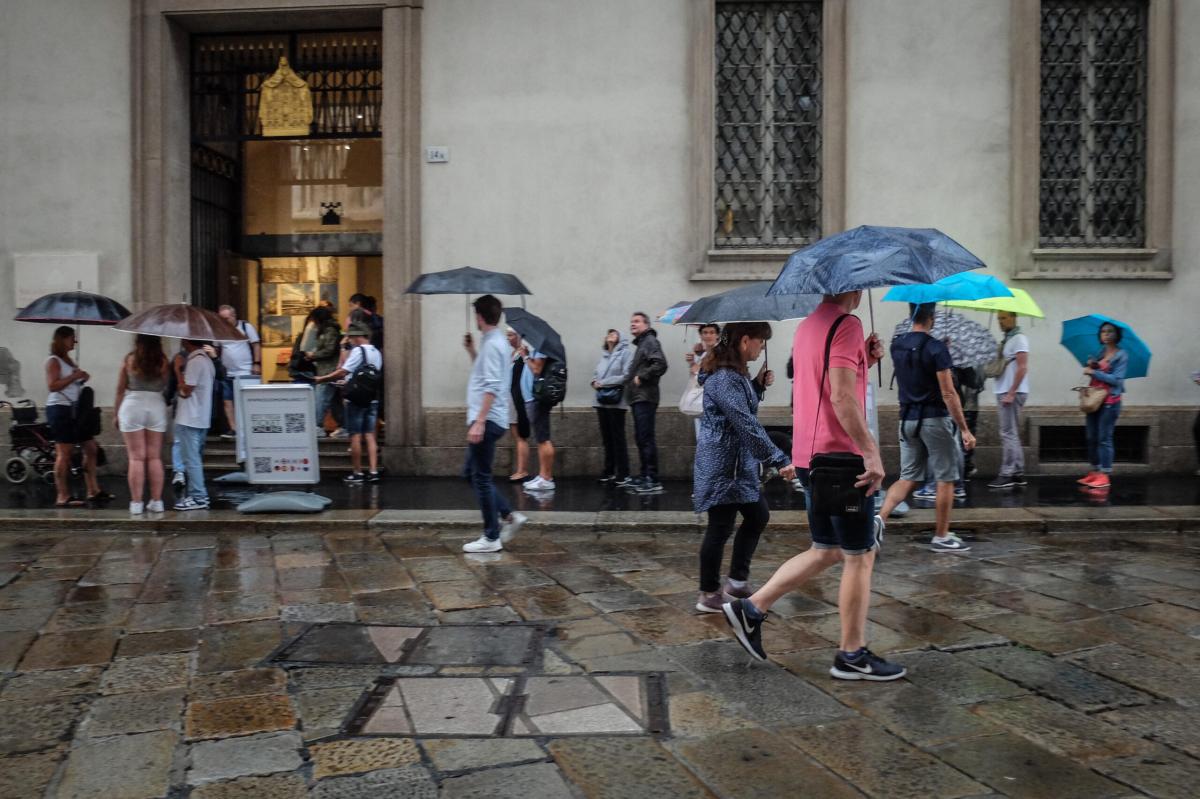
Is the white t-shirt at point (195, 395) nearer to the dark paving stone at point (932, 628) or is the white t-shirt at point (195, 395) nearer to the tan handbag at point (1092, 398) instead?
the dark paving stone at point (932, 628)

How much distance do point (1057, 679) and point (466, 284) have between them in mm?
6589

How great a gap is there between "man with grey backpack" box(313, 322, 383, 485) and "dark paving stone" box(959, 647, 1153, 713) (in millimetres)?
7692

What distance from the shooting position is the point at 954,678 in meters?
5.19

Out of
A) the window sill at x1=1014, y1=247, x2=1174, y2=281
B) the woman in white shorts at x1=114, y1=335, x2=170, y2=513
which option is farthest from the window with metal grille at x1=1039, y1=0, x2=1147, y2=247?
the woman in white shorts at x1=114, y1=335, x2=170, y2=513

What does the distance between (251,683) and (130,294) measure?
9.06m

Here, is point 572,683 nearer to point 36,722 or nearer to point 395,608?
point 395,608

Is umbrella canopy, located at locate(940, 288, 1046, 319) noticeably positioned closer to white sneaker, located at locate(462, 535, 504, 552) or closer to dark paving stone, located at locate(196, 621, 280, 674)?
white sneaker, located at locate(462, 535, 504, 552)

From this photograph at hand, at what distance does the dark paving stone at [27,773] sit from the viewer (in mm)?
3984

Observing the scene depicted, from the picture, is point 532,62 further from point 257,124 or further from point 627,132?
point 257,124

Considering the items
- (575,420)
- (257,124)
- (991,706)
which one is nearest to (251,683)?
(991,706)

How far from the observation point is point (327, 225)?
15.8 metres

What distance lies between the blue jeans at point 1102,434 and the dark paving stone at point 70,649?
914cm

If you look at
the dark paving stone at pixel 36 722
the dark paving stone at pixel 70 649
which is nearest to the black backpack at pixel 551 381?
the dark paving stone at pixel 70 649

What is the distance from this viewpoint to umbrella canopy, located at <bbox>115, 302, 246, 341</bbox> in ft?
30.4
